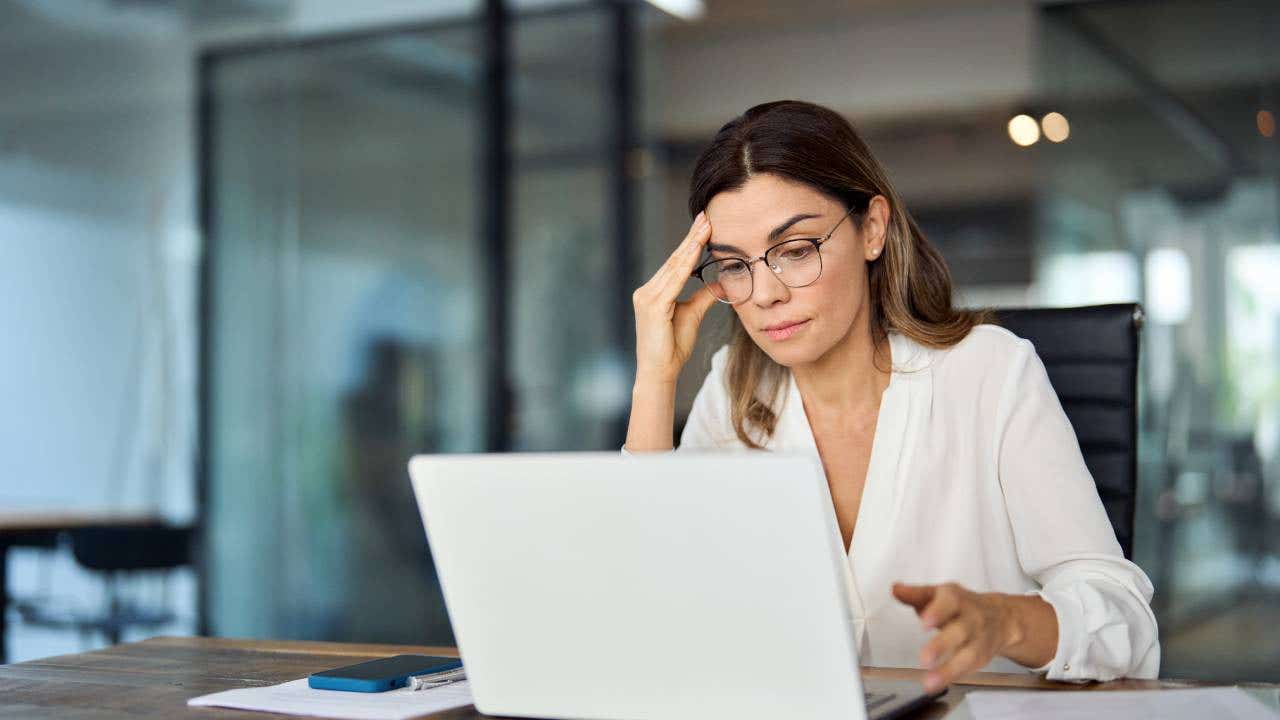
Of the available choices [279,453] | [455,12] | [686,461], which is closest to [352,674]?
[686,461]

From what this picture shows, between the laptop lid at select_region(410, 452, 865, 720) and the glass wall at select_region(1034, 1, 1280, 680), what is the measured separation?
3.39 m

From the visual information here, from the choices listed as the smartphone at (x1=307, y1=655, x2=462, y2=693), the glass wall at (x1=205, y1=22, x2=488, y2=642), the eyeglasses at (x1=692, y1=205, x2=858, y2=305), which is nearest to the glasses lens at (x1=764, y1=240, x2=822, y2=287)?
the eyeglasses at (x1=692, y1=205, x2=858, y2=305)

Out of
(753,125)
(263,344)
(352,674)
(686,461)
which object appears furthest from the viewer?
(263,344)

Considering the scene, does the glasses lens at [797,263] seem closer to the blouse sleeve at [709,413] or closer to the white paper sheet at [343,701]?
the blouse sleeve at [709,413]

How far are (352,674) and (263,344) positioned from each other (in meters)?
2.97

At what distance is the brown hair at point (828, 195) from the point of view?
1.74 metres

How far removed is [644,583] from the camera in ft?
3.22

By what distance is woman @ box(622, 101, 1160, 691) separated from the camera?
5.41ft

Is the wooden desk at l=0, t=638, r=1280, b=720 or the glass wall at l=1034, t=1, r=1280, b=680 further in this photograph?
the glass wall at l=1034, t=1, r=1280, b=680

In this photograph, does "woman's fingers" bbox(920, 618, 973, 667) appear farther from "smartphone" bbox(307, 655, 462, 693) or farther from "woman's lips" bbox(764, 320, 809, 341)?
"woman's lips" bbox(764, 320, 809, 341)

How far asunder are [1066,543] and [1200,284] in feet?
9.51

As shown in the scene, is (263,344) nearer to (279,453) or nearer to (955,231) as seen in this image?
(279,453)

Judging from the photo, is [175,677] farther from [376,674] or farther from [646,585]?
[646,585]

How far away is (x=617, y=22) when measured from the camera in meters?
5.23
